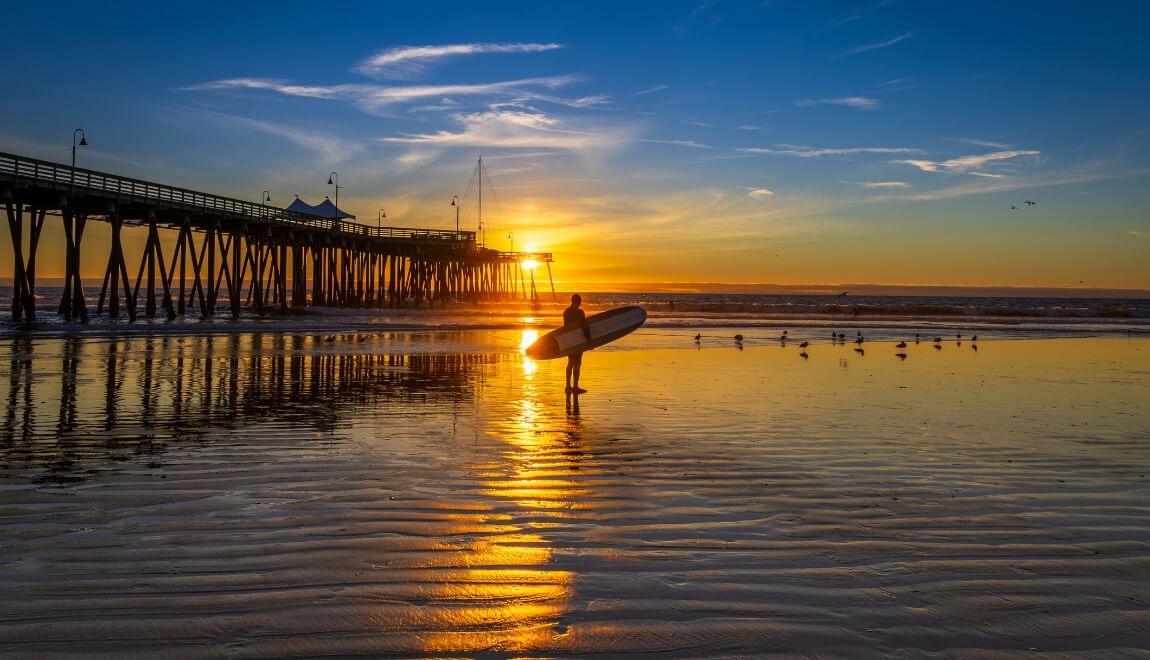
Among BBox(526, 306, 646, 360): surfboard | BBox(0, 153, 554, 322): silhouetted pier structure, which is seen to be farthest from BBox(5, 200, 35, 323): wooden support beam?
BBox(526, 306, 646, 360): surfboard

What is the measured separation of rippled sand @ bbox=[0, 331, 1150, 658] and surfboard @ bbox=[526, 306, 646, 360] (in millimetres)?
1764

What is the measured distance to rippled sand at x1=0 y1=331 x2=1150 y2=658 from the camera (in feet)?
12.0

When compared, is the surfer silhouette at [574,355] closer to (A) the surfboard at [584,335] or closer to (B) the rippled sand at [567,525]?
(A) the surfboard at [584,335]

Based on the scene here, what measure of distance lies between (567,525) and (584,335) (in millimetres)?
8693

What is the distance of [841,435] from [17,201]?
30476mm

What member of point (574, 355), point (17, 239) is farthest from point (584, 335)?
point (17, 239)

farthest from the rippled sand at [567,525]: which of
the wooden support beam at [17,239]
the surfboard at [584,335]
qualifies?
the wooden support beam at [17,239]

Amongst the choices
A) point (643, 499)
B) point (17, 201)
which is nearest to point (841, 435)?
point (643, 499)

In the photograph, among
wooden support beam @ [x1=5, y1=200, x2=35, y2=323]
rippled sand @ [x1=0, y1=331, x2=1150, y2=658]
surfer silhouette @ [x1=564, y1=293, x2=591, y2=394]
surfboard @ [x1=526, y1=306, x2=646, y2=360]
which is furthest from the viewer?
wooden support beam @ [x1=5, y1=200, x2=35, y2=323]

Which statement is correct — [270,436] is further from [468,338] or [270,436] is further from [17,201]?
[17,201]

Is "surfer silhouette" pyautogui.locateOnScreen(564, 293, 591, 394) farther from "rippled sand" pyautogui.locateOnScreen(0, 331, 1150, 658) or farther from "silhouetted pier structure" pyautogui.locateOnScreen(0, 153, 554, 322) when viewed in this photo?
"silhouetted pier structure" pyautogui.locateOnScreen(0, 153, 554, 322)

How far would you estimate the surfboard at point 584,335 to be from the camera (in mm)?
13719

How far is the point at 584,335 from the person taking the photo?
13.9m

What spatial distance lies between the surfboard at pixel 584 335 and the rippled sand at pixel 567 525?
1.76 meters
